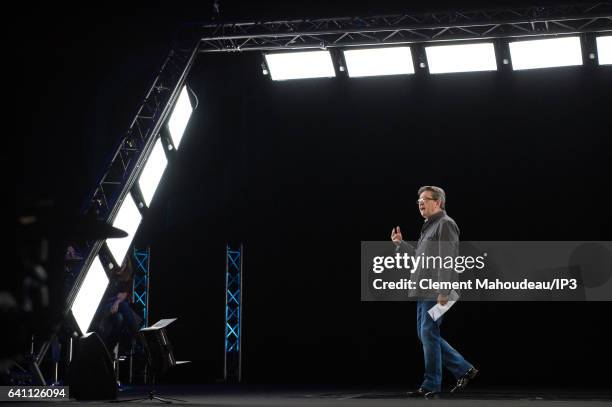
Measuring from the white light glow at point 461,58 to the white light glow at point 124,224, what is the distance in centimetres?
407

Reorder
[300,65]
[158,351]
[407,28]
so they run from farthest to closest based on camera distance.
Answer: [300,65], [407,28], [158,351]

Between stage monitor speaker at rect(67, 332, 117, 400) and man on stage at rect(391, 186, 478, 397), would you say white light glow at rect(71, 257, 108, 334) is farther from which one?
man on stage at rect(391, 186, 478, 397)

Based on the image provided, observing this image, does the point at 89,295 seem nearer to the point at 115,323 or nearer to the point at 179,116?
the point at 115,323

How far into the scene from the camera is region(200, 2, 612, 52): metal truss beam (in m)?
8.86

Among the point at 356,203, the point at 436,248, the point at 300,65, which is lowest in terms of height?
Result: the point at 436,248

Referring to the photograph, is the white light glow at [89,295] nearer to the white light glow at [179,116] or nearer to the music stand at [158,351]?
the music stand at [158,351]

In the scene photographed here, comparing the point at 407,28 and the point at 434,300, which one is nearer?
the point at 434,300

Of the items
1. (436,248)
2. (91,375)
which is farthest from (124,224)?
(436,248)

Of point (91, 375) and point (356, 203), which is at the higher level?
point (356, 203)

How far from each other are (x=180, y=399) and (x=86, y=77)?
163 inches

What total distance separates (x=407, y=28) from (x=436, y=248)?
3044 mm

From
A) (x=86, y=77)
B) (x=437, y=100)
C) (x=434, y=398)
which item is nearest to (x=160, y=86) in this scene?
(x=86, y=77)

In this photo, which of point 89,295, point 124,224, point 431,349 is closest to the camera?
point 431,349

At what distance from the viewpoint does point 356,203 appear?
37.7 feet
